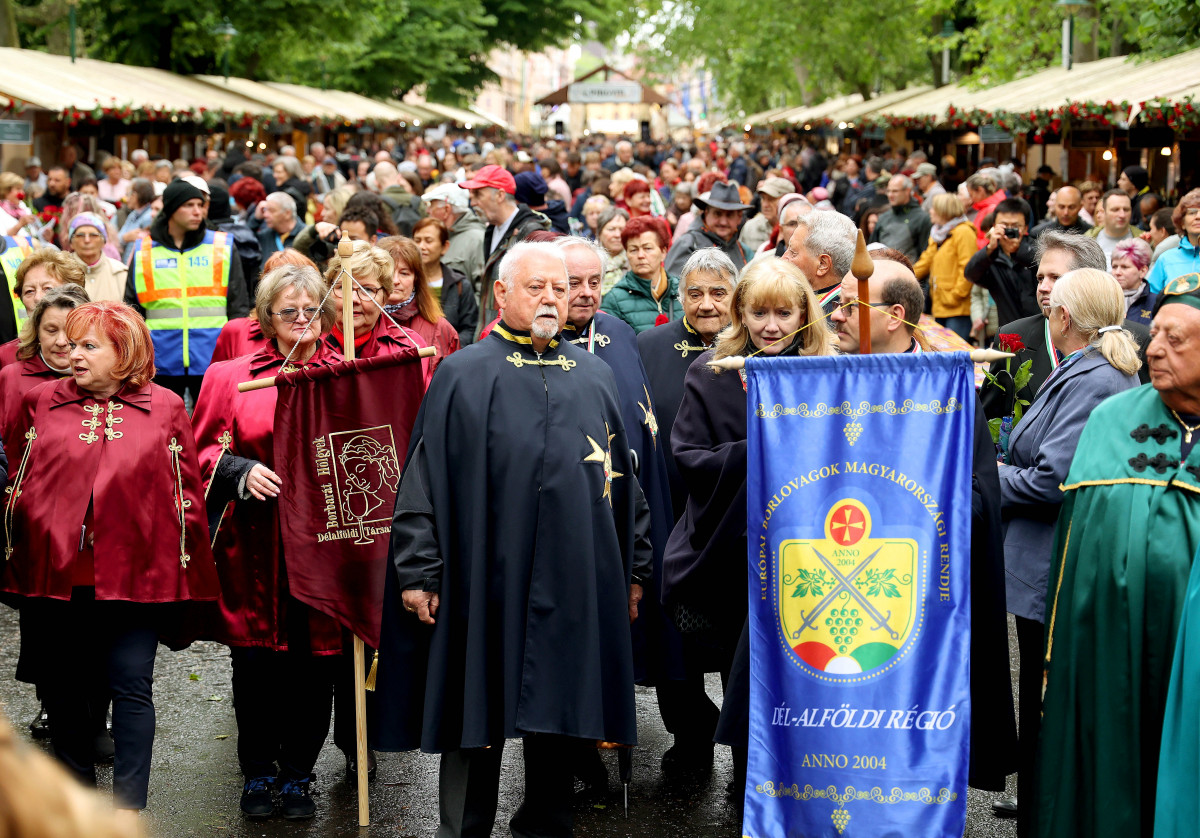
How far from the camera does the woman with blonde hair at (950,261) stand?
12.0 m

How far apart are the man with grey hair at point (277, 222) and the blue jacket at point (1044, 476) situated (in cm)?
718

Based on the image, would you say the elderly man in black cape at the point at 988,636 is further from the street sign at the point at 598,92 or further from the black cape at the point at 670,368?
the street sign at the point at 598,92

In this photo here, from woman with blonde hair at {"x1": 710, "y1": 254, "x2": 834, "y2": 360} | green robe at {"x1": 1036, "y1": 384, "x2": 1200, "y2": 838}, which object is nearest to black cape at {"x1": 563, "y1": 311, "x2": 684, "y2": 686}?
woman with blonde hair at {"x1": 710, "y1": 254, "x2": 834, "y2": 360}

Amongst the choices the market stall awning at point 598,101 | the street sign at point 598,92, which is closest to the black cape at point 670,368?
the street sign at point 598,92

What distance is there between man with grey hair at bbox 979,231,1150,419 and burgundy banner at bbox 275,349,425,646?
247 cm

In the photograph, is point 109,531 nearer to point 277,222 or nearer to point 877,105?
point 277,222

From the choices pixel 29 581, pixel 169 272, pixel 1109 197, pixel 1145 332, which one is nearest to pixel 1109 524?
pixel 1145 332

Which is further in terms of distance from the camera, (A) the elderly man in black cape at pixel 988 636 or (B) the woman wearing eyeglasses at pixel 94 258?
(B) the woman wearing eyeglasses at pixel 94 258

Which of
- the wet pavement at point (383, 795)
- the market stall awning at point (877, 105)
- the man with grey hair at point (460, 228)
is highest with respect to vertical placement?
the market stall awning at point (877, 105)

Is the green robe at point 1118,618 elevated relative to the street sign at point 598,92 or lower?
lower

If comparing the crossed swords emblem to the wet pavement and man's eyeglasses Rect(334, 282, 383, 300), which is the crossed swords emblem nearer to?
the wet pavement

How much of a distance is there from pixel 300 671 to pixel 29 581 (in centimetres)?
100

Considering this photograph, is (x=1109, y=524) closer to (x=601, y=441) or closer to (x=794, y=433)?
(x=794, y=433)

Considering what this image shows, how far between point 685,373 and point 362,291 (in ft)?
4.31
